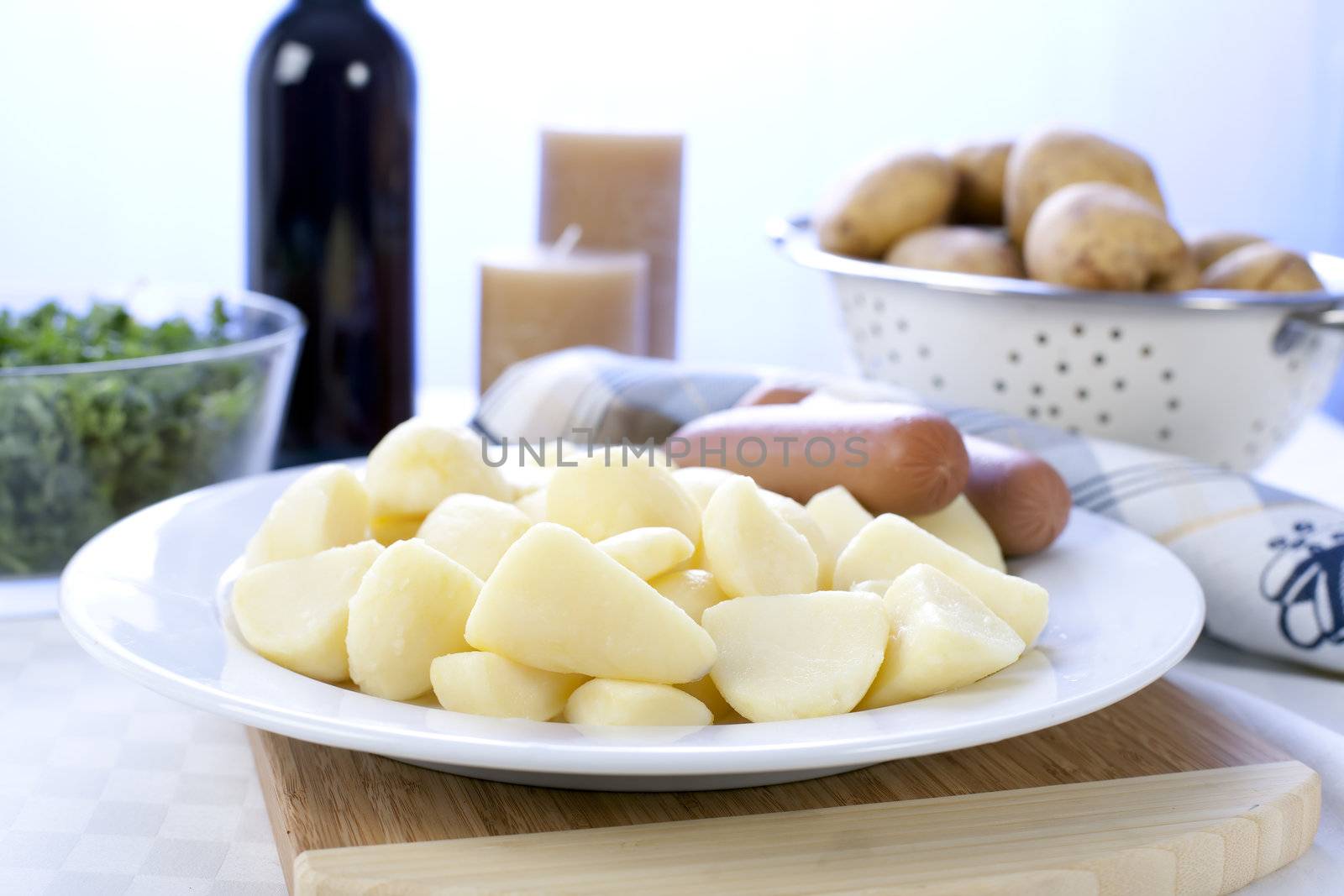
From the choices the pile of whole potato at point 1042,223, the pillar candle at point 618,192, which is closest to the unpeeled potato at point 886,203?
the pile of whole potato at point 1042,223

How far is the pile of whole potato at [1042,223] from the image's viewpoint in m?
1.61

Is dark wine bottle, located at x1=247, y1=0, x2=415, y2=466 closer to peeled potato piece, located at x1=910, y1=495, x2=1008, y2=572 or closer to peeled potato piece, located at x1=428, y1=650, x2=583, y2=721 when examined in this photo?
peeled potato piece, located at x1=910, y1=495, x2=1008, y2=572

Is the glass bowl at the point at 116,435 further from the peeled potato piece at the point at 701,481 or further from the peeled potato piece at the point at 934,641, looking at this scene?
the peeled potato piece at the point at 934,641

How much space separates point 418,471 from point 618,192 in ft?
4.15

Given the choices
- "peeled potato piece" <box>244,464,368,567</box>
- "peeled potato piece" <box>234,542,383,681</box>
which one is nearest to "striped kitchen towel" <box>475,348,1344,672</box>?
"peeled potato piece" <box>244,464,368,567</box>

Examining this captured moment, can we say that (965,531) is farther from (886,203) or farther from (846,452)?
(886,203)

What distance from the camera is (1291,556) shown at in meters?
1.27

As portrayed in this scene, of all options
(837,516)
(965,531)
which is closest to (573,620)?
(837,516)

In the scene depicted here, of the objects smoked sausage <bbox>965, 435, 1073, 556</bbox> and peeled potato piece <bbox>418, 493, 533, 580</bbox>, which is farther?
smoked sausage <bbox>965, 435, 1073, 556</bbox>

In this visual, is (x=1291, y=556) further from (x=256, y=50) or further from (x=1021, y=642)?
(x=256, y=50)

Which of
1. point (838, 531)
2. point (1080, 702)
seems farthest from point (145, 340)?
point (1080, 702)

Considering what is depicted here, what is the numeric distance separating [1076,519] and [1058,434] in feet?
0.73

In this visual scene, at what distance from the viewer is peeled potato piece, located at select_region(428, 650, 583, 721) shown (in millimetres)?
857

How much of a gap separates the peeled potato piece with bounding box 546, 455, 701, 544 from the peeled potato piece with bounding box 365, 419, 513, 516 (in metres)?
0.10
